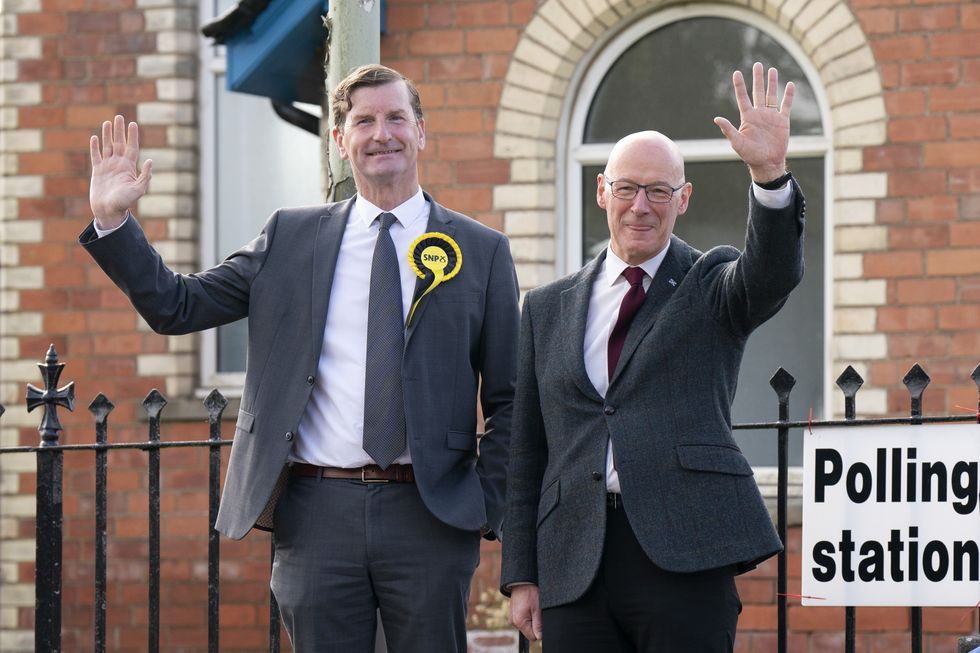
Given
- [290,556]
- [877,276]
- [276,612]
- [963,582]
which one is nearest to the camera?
[290,556]

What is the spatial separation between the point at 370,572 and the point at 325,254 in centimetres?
82

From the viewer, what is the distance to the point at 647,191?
339 cm

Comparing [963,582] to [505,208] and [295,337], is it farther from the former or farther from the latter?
[505,208]

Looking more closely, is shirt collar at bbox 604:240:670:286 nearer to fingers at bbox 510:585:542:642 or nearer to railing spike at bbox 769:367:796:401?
fingers at bbox 510:585:542:642

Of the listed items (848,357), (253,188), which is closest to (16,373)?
(253,188)

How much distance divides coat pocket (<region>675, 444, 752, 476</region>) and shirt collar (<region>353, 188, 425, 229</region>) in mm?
977

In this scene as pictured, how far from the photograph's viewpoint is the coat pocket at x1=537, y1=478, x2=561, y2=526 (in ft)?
11.3

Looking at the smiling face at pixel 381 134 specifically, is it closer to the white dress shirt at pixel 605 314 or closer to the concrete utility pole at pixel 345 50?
the concrete utility pole at pixel 345 50

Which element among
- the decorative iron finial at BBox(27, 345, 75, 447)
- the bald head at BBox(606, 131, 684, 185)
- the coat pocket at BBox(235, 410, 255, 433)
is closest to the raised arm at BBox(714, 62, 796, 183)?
the bald head at BBox(606, 131, 684, 185)

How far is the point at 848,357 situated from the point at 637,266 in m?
3.61

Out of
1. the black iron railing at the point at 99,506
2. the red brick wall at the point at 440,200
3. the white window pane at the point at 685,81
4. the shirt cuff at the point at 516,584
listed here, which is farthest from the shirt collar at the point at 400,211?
the white window pane at the point at 685,81

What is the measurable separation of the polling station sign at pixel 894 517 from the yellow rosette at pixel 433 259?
4.30 feet

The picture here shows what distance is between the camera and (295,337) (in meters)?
3.70

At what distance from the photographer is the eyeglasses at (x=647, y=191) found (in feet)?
11.1
